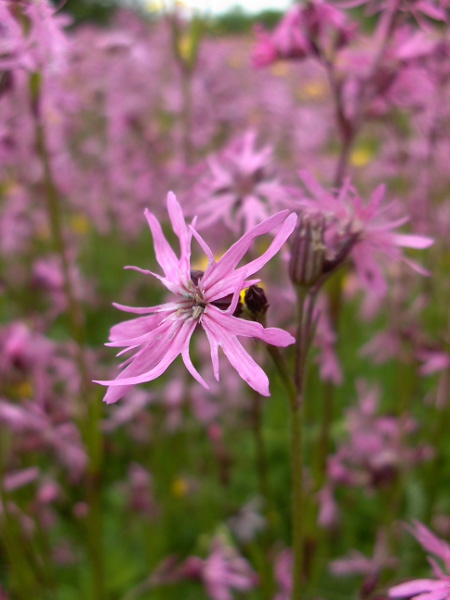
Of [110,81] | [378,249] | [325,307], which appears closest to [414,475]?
[325,307]

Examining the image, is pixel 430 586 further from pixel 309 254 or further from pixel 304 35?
pixel 304 35

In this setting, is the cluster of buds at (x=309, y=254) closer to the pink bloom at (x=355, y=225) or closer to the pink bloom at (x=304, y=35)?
the pink bloom at (x=355, y=225)

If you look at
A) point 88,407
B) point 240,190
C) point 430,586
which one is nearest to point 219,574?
point 88,407

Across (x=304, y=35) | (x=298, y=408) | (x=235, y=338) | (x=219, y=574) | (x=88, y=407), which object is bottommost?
(x=219, y=574)

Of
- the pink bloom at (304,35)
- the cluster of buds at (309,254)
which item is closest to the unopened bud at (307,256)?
the cluster of buds at (309,254)

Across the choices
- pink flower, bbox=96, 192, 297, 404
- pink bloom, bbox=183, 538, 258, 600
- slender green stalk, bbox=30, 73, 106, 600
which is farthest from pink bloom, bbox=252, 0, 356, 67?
pink bloom, bbox=183, 538, 258, 600

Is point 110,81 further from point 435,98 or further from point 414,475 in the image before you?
point 414,475
